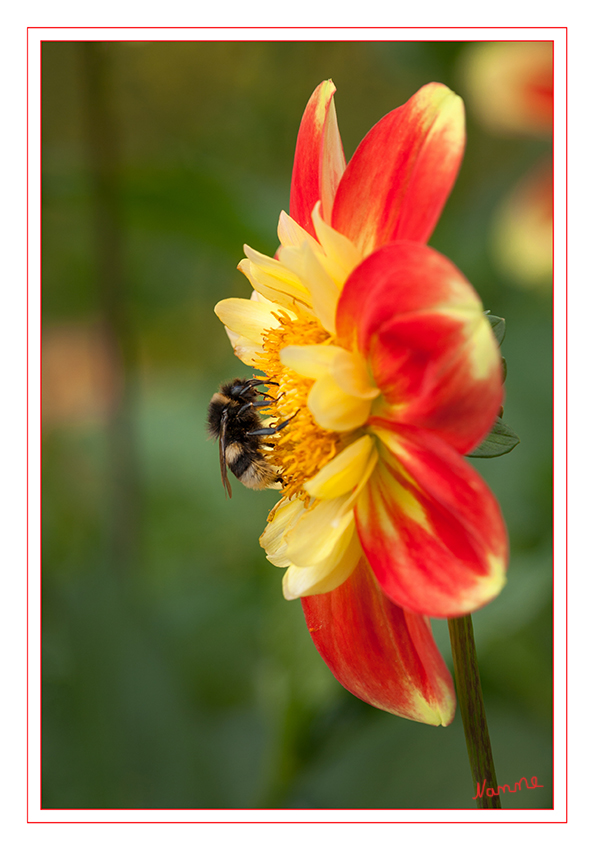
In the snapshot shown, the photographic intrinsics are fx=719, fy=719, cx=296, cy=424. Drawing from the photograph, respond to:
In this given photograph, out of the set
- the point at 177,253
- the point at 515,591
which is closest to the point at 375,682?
the point at 515,591

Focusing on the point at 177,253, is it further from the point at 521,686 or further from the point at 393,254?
the point at 393,254

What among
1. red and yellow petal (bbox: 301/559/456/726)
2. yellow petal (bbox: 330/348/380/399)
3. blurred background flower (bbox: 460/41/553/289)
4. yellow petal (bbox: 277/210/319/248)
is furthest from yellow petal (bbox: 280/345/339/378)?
blurred background flower (bbox: 460/41/553/289)

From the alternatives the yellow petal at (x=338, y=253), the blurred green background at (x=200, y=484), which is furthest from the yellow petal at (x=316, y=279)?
the blurred green background at (x=200, y=484)

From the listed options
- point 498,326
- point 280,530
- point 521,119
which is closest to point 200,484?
point 521,119

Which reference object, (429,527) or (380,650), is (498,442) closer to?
(429,527)

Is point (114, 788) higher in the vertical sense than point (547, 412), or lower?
lower

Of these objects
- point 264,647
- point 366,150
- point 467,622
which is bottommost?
point 264,647

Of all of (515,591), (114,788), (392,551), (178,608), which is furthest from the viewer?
(178,608)

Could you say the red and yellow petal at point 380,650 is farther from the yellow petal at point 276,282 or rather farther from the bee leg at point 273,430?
the yellow petal at point 276,282
